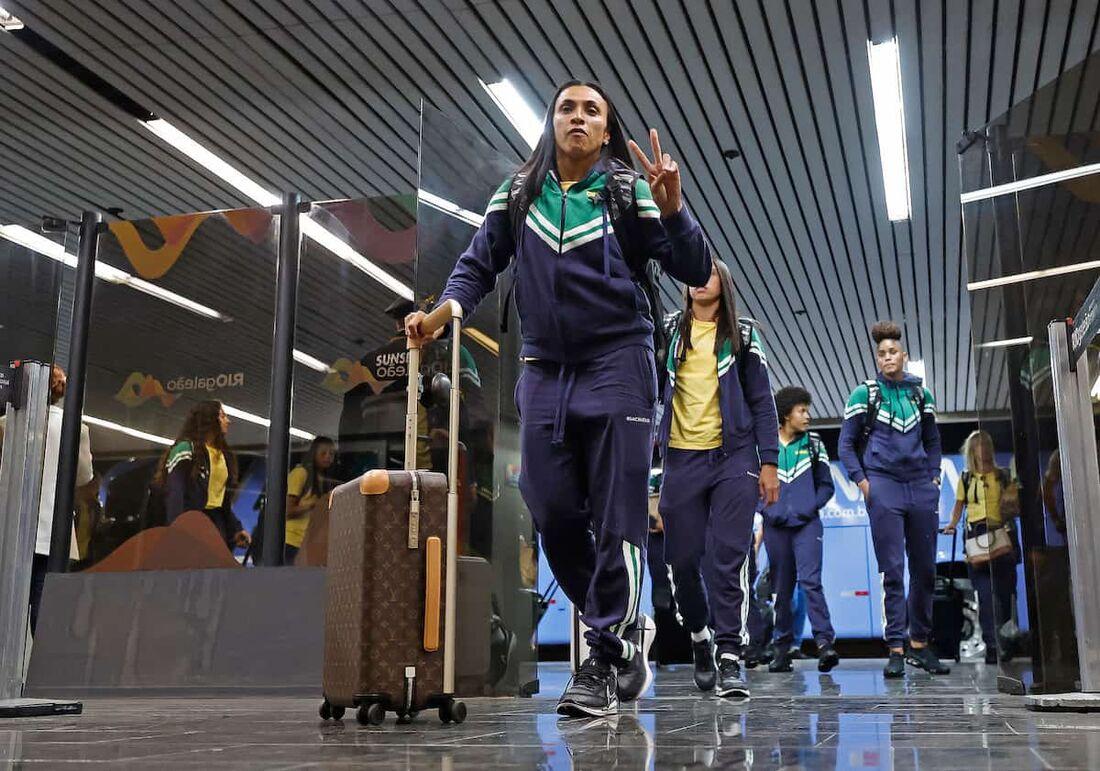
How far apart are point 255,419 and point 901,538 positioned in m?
3.67

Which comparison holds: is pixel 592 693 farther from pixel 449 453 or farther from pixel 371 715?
pixel 449 453

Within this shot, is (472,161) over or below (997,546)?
over

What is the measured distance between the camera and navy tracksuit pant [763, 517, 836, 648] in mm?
6781

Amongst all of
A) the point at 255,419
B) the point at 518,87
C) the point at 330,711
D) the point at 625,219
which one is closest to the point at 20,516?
the point at 330,711

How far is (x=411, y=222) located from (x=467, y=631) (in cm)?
286

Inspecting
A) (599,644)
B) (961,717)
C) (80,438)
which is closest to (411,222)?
(80,438)

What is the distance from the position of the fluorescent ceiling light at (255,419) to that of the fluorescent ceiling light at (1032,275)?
11.8ft

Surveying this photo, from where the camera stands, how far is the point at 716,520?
13.5 ft

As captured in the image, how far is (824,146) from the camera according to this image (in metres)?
8.31

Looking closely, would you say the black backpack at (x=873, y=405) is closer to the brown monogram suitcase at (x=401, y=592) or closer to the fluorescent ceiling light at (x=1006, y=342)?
the fluorescent ceiling light at (x=1006, y=342)

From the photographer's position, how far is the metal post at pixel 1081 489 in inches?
117

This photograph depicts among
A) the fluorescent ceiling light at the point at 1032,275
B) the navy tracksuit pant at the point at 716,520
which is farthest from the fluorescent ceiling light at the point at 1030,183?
the navy tracksuit pant at the point at 716,520

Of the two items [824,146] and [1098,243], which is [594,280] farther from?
[824,146]

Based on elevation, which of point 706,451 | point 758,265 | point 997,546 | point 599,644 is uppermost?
point 758,265
